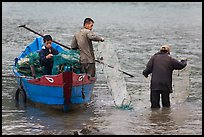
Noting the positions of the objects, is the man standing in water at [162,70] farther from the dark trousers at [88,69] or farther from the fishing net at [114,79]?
the dark trousers at [88,69]

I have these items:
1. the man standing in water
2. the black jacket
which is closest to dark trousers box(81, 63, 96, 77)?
the black jacket

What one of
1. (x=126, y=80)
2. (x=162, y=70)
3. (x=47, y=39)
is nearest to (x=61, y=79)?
(x=47, y=39)

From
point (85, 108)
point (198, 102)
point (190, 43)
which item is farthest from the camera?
point (190, 43)

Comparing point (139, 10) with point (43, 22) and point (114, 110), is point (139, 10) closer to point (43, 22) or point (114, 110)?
point (43, 22)

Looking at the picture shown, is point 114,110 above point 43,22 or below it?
below

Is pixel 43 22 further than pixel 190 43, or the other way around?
pixel 43 22

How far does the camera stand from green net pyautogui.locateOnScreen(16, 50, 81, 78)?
13400mm

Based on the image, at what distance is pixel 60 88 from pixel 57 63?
0.74m

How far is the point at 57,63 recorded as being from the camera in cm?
1347

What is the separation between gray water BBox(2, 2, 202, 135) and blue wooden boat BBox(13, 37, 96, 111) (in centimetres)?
25

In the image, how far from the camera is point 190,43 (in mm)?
29734

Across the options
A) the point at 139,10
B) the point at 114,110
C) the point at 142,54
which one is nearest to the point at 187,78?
the point at 114,110

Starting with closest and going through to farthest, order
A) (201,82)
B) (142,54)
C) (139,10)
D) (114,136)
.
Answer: (114,136)
(201,82)
(142,54)
(139,10)

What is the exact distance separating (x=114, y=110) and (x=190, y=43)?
16500 mm
